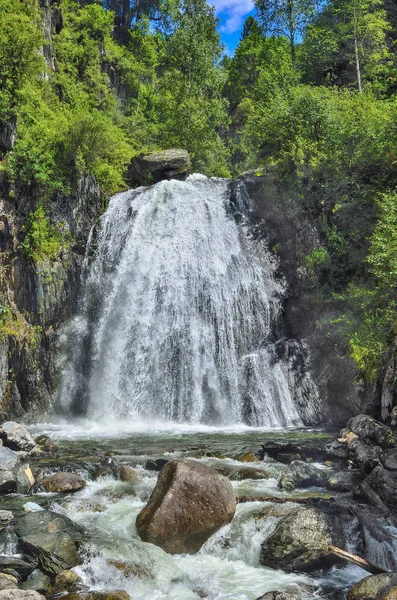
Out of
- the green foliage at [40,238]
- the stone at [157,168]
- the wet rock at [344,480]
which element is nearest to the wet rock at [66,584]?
the wet rock at [344,480]

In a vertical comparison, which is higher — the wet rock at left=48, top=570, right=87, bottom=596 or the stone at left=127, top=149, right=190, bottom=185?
the stone at left=127, top=149, right=190, bottom=185

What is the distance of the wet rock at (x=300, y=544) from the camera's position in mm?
6848

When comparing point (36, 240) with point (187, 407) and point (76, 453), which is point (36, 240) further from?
point (76, 453)

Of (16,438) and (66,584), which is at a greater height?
(16,438)

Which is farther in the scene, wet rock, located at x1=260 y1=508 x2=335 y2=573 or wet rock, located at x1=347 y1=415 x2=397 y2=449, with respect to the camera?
wet rock, located at x1=347 y1=415 x2=397 y2=449

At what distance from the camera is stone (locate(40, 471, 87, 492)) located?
952 centimetres

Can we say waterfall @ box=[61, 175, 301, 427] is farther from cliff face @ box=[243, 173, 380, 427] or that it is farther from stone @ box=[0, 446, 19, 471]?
stone @ box=[0, 446, 19, 471]

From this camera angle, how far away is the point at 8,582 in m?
6.12

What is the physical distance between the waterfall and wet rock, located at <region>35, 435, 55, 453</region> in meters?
4.88

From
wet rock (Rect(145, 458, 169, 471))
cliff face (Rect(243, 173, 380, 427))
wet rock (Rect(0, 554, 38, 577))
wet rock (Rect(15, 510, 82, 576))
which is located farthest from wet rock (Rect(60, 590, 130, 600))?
cliff face (Rect(243, 173, 380, 427))

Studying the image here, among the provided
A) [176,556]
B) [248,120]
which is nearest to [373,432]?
[176,556]

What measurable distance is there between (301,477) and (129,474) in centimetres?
349

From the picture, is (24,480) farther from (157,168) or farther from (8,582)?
(157,168)

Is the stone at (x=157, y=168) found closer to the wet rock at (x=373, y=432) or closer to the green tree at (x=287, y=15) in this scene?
the green tree at (x=287, y=15)
